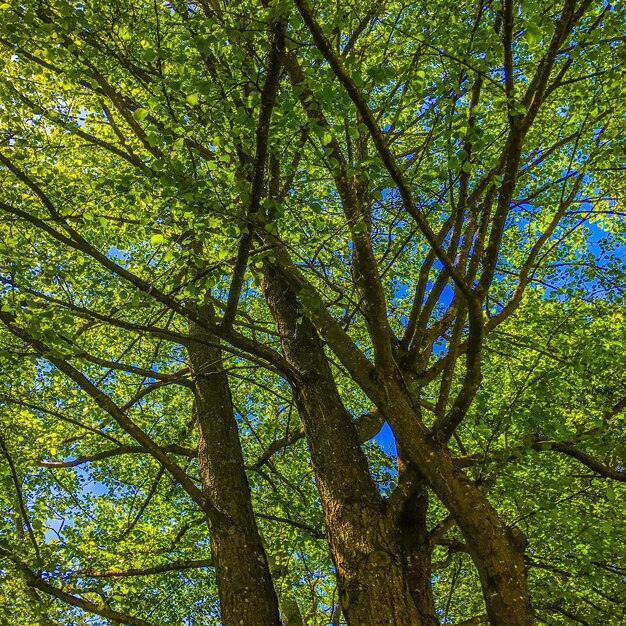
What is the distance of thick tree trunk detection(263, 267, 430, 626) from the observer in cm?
378

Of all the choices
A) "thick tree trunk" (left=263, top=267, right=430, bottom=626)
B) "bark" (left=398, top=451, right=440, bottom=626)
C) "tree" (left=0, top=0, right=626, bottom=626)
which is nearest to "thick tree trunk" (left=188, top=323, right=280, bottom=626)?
"tree" (left=0, top=0, right=626, bottom=626)

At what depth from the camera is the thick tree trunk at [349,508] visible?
3781 millimetres

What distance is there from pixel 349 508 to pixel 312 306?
1796 mm

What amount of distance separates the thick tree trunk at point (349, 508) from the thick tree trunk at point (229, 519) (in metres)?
0.90

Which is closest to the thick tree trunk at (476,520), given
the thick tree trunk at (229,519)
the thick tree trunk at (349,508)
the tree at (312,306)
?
the tree at (312,306)

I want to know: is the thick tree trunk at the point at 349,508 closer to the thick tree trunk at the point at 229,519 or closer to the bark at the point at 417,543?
the bark at the point at 417,543

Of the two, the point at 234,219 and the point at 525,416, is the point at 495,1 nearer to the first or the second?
the point at 234,219

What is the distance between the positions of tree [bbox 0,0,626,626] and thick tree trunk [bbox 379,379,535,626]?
2cm

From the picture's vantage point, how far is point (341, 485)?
455 centimetres

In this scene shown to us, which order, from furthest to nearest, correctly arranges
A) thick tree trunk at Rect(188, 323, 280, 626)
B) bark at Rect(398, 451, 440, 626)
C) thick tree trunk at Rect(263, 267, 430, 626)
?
thick tree trunk at Rect(188, 323, 280, 626) < bark at Rect(398, 451, 440, 626) < thick tree trunk at Rect(263, 267, 430, 626)

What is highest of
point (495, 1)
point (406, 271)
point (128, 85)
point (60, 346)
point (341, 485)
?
point (128, 85)

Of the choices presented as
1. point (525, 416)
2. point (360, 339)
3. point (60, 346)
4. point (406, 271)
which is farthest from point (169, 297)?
point (406, 271)

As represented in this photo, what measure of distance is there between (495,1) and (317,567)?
8176 mm

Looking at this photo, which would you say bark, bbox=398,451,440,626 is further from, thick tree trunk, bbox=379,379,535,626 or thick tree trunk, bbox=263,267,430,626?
thick tree trunk, bbox=379,379,535,626
